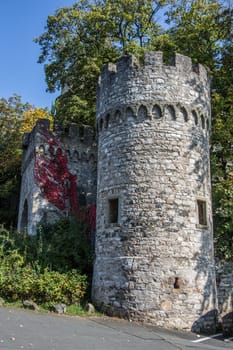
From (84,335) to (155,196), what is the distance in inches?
166

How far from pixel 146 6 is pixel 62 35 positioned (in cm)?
458

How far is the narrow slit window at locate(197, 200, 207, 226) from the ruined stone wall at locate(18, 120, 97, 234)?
6.12 metres

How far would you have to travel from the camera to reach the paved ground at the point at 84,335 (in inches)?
286

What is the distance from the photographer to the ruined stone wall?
17.0 meters

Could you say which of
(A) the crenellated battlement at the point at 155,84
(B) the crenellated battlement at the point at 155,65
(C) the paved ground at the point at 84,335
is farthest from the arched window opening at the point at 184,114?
(C) the paved ground at the point at 84,335

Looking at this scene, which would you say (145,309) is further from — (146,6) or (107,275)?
(146,6)

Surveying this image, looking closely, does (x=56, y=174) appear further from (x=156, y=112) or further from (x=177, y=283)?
(x=177, y=283)

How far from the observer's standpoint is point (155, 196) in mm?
11109

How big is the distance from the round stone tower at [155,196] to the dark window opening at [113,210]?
0.10 ft

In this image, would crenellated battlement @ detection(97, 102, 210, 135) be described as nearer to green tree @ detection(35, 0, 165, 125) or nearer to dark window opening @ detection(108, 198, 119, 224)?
dark window opening @ detection(108, 198, 119, 224)

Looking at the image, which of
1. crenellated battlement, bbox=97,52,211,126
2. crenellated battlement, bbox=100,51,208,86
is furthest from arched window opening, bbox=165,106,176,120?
crenellated battlement, bbox=100,51,208,86

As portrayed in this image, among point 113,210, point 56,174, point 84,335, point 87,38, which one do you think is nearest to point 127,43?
point 87,38

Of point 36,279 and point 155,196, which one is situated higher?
point 155,196

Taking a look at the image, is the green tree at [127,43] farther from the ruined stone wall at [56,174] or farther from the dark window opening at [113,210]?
the dark window opening at [113,210]
